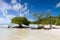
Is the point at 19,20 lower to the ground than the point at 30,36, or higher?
higher

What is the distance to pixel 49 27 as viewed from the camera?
9.27 metres

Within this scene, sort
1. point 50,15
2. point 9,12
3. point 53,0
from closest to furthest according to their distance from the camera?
point 53,0 < point 9,12 < point 50,15

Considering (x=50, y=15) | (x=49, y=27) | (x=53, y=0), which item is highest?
(x=53, y=0)

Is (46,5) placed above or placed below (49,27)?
above

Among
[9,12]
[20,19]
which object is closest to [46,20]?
[20,19]

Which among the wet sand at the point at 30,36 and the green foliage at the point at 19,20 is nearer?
the wet sand at the point at 30,36

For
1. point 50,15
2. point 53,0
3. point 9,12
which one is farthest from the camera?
point 50,15

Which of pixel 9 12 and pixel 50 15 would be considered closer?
pixel 9 12

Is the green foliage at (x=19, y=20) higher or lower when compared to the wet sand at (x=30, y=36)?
higher

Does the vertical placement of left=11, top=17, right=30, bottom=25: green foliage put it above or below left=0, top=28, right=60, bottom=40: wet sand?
above

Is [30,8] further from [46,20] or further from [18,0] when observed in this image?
[46,20]

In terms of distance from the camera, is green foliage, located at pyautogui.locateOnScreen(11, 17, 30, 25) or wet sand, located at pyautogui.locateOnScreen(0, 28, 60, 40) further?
green foliage, located at pyautogui.locateOnScreen(11, 17, 30, 25)

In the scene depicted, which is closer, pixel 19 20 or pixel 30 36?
pixel 30 36

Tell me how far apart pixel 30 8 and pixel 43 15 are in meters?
1.60
